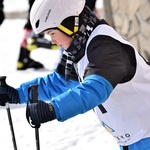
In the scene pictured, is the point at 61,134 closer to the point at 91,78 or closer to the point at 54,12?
the point at 54,12

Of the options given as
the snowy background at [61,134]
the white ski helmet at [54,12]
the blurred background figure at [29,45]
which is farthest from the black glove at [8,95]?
the blurred background figure at [29,45]

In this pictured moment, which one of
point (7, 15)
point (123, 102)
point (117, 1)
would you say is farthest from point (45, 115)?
point (7, 15)

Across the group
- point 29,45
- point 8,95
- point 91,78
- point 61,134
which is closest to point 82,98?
point 91,78

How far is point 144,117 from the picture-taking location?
7.93ft

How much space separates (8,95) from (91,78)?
0.78 m

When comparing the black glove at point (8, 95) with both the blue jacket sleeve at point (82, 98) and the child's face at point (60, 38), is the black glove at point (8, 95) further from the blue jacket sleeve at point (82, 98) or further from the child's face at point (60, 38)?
the blue jacket sleeve at point (82, 98)

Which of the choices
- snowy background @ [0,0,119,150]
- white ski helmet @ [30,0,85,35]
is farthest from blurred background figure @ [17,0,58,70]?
white ski helmet @ [30,0,85,35]

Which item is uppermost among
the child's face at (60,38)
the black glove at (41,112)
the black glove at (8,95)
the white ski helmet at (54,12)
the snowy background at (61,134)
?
the white ski helmet at (54,12)

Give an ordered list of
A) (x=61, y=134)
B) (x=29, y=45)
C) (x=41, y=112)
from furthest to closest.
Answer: (x=29, y=45)
(x=61, y=134)
(x=41, y=112)

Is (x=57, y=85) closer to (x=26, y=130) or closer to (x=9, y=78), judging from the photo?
(x=26, y=130)

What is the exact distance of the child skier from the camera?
1904 millimetres

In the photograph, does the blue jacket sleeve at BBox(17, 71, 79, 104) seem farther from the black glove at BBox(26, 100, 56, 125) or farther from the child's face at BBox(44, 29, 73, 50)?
the black glove at BBox(26, 100, 56, 125)

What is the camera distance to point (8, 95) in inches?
102

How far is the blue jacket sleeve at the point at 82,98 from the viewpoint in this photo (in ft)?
6.18
